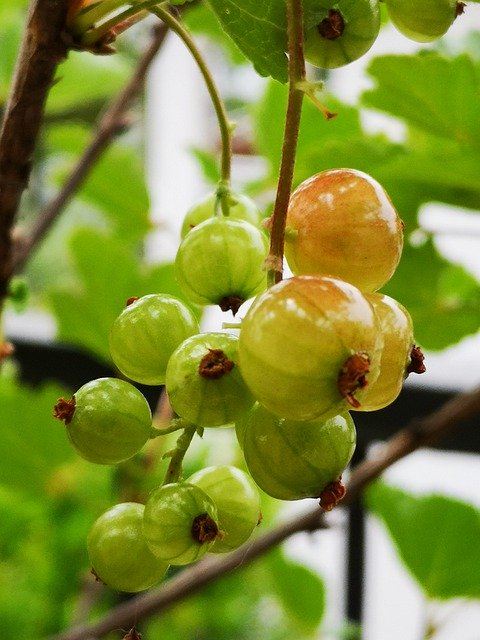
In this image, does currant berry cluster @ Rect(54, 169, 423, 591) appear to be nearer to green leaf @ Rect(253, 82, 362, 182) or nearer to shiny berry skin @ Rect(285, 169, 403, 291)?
shiny berry skin @ Rect(285, 169, 403, 291)

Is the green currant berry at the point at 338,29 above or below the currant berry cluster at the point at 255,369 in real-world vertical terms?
above

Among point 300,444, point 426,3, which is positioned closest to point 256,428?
point 300,444

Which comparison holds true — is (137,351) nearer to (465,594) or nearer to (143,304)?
(143,304)

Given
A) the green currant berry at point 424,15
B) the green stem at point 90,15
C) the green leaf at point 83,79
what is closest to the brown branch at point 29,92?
the green stem at point 90,15

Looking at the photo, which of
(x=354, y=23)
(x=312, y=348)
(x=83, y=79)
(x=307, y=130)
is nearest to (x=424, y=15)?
(x=354, y=23)

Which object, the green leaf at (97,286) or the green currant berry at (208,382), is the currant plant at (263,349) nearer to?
the green currant berry at (208,382)

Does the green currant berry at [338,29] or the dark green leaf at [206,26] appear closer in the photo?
the green currant berry at [338,29]

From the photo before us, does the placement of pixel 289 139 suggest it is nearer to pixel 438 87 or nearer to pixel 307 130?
pixel 438 87
